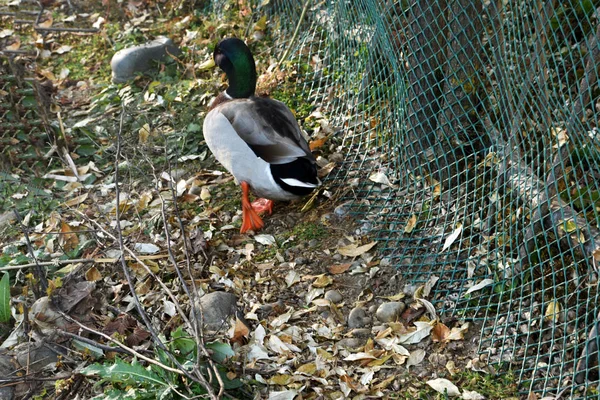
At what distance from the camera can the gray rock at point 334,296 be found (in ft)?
11.0

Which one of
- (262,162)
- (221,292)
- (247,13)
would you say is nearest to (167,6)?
(247,13)

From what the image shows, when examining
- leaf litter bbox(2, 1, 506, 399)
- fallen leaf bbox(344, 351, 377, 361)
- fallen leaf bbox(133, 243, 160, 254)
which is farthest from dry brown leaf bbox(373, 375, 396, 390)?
fallen leaf bbox(133, 243, 160, 254)

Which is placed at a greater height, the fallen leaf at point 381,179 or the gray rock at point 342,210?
the fallen leaf at point 381,179

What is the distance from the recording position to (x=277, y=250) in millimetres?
3740

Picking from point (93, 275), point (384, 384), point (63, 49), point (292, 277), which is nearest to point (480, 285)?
point (384, 384)

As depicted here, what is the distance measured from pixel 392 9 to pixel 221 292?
1.68m

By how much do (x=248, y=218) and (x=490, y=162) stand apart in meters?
1.31

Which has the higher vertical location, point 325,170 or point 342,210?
point 325,170

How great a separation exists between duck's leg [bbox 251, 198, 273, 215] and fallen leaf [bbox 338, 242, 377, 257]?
0.57m

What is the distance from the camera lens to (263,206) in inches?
160

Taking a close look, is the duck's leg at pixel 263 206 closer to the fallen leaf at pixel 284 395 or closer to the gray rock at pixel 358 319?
the gray rock at pixel 358 319

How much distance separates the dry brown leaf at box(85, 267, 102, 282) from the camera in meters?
3.67

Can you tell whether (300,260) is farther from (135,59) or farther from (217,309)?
(135,59)

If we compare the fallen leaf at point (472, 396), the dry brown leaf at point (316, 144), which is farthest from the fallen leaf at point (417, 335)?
the dry brown leaf at point (316, 144)
